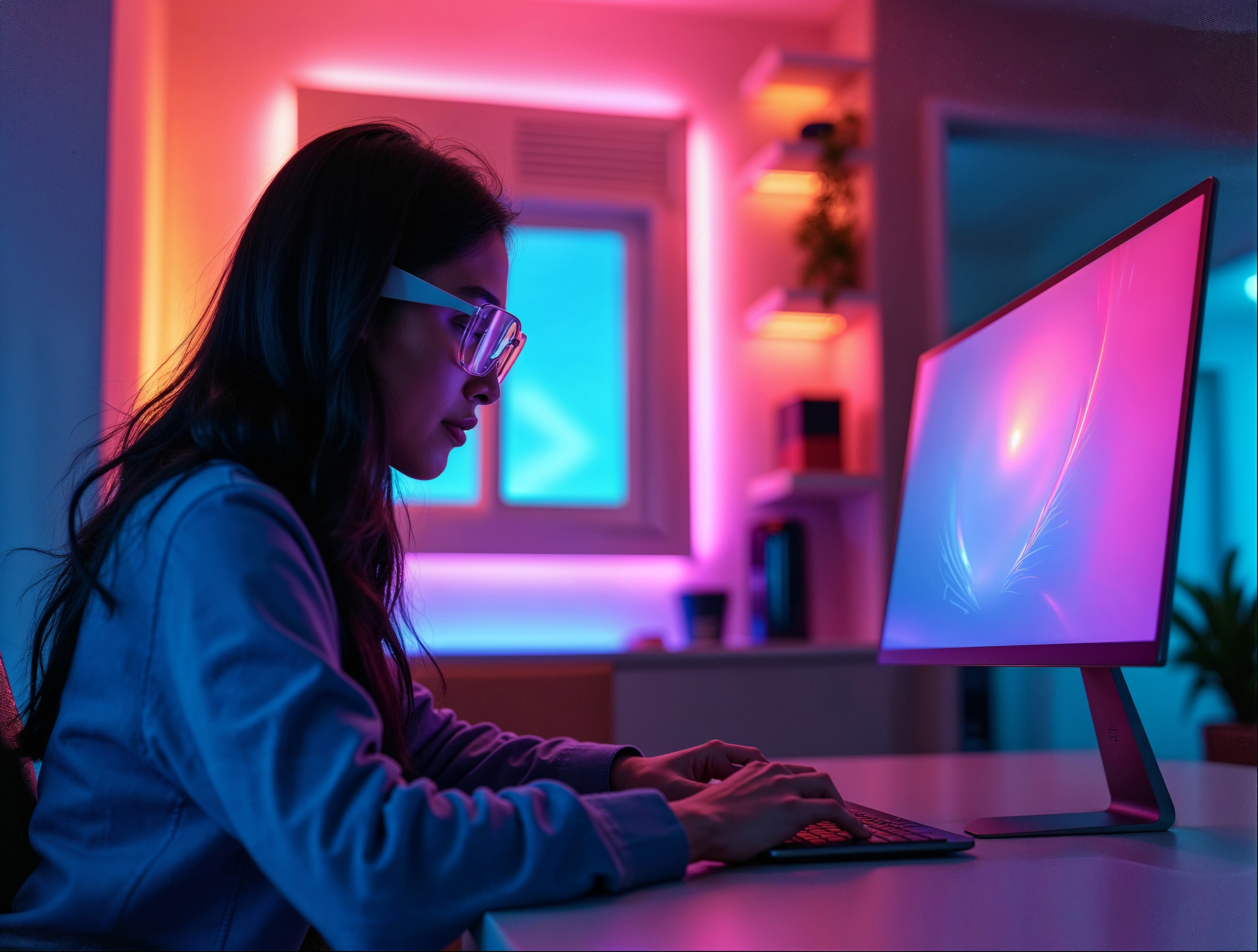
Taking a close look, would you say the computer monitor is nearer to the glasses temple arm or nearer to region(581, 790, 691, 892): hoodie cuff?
region(581, 790, 691, 892): hoodie cuff

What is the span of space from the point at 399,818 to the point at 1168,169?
3.01 ft

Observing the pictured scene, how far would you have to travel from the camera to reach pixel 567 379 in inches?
127

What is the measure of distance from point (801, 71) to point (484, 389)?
7.84 ft

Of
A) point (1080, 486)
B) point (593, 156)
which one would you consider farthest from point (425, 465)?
point (593, 156)

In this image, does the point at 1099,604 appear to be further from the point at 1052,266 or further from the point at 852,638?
the point at 852,638

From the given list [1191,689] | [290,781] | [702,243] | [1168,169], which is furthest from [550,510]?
[290,781]

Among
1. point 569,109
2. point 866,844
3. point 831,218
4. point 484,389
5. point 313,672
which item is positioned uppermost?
point 569,109

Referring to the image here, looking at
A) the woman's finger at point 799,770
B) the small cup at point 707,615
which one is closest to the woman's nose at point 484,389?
the woman's finger at point 799,770

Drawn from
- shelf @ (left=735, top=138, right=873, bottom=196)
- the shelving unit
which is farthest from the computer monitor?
shelf @ (left=735, top=138, right=873, bottom=196)

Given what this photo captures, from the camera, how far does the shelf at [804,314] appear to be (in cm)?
305

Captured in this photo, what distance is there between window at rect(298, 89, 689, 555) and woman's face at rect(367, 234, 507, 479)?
197 cm

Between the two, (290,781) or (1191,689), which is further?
(1191,689)

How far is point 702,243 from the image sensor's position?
3.32 meters

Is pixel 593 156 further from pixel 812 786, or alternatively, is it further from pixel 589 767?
pixel 812 786
